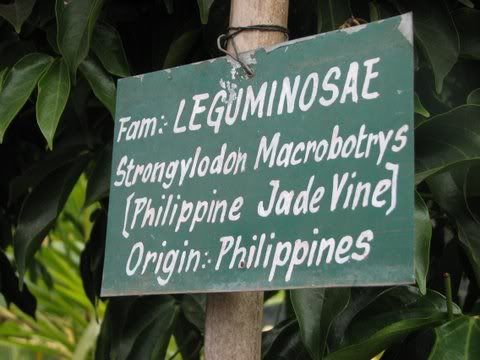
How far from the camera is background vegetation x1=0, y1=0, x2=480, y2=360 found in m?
0.97

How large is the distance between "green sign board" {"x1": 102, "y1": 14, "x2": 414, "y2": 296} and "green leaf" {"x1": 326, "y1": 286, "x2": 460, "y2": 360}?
0.20m

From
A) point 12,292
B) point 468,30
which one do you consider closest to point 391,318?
point 468,30

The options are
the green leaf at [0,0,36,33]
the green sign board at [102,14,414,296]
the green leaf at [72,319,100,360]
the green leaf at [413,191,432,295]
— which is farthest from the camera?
the green leaf at [72,319,100,360]

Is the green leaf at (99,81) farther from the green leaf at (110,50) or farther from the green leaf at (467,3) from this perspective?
the green leaf at (467,3)

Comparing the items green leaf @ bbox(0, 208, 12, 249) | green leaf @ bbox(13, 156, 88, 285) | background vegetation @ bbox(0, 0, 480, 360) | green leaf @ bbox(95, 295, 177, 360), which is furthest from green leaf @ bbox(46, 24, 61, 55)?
green leaf @ bbox(0, 208, 12, 249)

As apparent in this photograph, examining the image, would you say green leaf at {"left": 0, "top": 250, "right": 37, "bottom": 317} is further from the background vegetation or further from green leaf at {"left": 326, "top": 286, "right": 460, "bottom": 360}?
green leaf at {"left": 326, "top": 286, "right": 460, "bottom": 360}

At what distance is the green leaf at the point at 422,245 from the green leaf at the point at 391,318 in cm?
8

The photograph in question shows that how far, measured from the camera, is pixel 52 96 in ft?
3.43

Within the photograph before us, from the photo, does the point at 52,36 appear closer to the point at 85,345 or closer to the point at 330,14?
the point at 330,14

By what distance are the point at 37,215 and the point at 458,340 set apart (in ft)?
2.17

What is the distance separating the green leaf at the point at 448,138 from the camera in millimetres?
990

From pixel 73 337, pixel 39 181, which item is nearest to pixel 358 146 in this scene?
pixel 39 181

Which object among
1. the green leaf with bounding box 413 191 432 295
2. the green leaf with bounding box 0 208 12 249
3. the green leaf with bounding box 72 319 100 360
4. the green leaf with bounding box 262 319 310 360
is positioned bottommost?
the green leaf with bounding box 72 319 100 360

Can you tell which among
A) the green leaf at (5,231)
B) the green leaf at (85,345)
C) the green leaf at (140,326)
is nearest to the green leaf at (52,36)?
the green leaf at (140,326)
